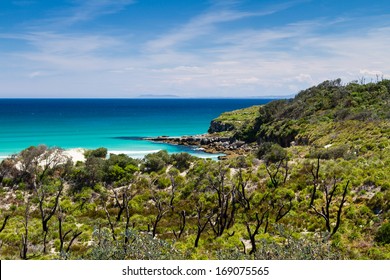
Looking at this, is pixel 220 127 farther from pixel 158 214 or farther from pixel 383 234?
pixel 383 234

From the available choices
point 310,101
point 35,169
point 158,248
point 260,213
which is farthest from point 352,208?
point 310,101

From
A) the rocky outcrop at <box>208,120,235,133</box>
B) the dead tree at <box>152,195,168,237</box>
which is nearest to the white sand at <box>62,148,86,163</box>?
the dead tree at <box>152,195,168,237</box>

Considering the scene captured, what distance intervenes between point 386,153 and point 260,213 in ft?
50.6

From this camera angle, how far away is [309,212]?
23266 millimetres

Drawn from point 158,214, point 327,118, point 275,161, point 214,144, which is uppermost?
point 327,118

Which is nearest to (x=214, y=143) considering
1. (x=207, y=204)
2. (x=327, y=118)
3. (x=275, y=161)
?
(x=327, y=118)

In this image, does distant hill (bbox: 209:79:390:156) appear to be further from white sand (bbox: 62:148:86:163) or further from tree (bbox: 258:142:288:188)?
white sand (bbox: 62:148:86:163)

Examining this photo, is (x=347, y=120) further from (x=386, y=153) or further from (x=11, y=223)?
(x=11, y=223)

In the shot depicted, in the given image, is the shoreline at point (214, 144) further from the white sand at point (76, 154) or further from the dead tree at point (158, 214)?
the dead tree at point (158, 214)

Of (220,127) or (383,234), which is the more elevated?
(220,127)

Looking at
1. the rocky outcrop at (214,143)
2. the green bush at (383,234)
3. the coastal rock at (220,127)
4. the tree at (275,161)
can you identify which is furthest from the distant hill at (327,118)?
the green bush at (383,234)

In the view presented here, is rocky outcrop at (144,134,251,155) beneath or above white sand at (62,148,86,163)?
beneath

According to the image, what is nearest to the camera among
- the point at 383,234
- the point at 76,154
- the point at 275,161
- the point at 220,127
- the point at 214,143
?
the point at 383,234

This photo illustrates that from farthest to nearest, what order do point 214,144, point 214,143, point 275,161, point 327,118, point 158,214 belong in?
point 214,143
point 214,144
point 327,118
point 275,161
point 158,214
